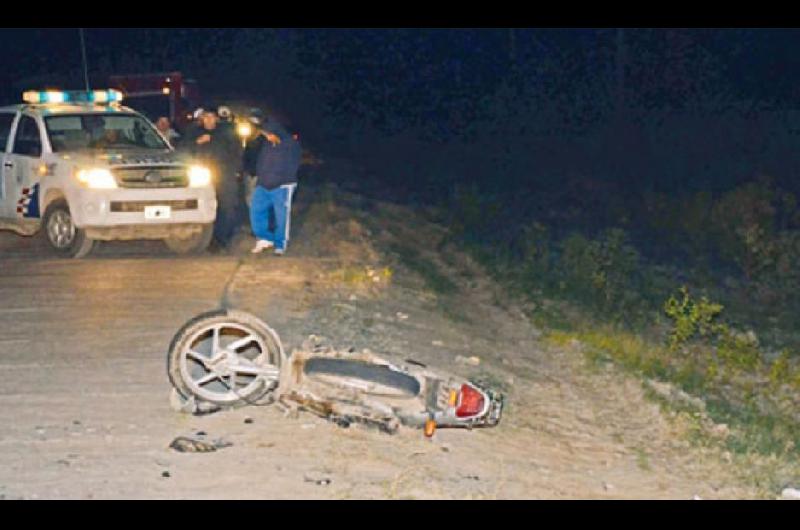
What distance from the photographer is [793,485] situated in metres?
8.16

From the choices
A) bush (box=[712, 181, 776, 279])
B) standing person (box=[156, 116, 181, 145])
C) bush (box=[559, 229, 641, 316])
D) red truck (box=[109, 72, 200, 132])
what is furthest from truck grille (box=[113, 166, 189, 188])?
red truck (box=[109, 72, 200, 132])

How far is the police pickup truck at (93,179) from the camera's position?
1407cm

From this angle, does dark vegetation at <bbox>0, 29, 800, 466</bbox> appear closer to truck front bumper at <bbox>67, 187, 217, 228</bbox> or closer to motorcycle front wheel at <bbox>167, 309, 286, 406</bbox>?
truck front bumper at <bbox>67, 187, 217, 228</bbox>

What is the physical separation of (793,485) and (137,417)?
4157 millimetres

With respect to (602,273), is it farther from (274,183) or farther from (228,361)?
(228,361)

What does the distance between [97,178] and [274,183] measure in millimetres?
1939

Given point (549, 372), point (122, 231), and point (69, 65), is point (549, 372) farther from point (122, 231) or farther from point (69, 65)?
point (69, 65)

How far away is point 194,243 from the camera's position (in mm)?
15109

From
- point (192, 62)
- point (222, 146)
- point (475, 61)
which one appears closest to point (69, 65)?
point (192, 62)

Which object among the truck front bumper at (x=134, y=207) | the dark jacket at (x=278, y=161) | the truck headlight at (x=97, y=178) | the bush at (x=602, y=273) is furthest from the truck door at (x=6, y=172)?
the bush at (x=602, y=273)

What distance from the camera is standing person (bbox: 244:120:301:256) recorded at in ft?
47.6

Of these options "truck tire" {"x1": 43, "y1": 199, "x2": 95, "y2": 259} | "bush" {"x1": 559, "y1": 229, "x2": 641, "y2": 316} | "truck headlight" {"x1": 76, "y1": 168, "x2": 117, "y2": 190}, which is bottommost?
"bush" {"x1": 559, "y1": 229, "x2": 641, "y2": 316}

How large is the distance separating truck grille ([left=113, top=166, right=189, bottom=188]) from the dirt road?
88cm

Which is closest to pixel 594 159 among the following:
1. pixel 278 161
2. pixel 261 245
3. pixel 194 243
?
pixel 261 245
